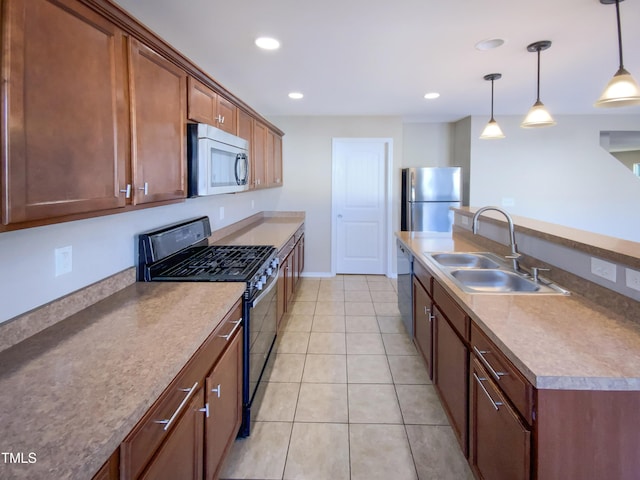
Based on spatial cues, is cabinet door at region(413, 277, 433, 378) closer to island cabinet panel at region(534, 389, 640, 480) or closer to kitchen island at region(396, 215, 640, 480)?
kitchen island at region(396, 215, 640, 480)

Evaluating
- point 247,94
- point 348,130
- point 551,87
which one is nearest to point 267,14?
point 247,94

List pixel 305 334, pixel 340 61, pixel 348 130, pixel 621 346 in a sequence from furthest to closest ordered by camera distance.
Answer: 1. pixel 348 130
2. pixel 305 334
3. pixel 340 61
4. pixel 621 346

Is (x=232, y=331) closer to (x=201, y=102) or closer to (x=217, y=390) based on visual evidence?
(x=217, y=390)

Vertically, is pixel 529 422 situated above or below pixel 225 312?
below

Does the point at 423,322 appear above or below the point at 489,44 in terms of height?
below

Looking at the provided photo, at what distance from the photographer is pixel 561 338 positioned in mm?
→ 1348

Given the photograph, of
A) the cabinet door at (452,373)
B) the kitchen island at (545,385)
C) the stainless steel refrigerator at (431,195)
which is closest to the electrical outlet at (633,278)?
the kitchen island at (545,385)

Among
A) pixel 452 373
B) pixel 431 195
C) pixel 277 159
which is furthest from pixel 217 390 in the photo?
pixel 431 195

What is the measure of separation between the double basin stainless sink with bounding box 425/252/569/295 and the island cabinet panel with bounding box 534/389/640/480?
0.83 meters

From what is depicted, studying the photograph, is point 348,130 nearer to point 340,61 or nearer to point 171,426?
point 340,61

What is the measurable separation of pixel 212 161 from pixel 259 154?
1.67m

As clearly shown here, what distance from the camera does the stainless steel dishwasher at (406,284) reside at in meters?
3.21

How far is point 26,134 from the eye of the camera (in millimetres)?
996

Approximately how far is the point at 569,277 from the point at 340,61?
A: 2182 millimetres
